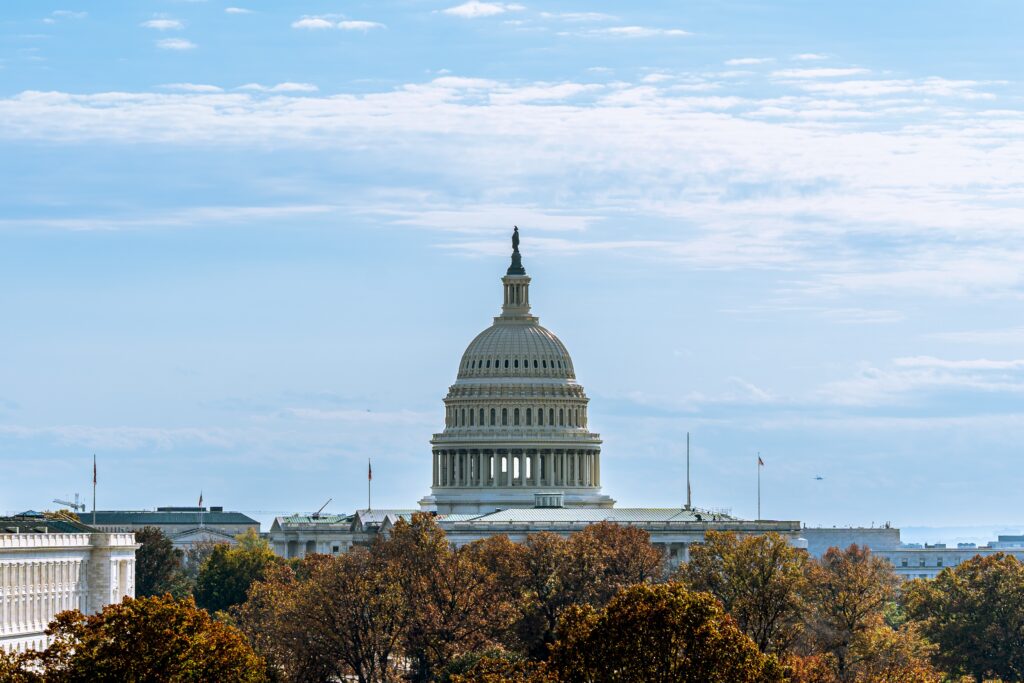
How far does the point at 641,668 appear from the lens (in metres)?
135

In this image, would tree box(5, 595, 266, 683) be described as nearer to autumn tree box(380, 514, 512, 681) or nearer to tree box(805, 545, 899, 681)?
autumn tree box(380, 514, 512, 681)

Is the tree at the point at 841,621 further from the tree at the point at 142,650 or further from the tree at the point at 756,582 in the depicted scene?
the tree at the point at 142,650

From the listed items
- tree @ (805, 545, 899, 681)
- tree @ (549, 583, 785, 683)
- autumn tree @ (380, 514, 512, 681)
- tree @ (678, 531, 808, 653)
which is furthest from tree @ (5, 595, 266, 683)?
tree @ (805, 545, 899, 681)

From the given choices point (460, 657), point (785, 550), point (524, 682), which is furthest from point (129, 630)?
point (785, 550)

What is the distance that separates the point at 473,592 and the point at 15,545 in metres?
28.5

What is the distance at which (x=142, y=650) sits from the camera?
149625 millimetres

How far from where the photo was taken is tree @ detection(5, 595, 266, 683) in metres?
→ 147

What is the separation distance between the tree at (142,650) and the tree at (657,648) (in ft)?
69.0

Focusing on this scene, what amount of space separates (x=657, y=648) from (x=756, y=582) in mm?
50270

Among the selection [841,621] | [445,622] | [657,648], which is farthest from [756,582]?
[657,648]

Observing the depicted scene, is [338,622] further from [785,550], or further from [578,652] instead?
[578,652]

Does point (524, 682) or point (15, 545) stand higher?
point (15, 545)

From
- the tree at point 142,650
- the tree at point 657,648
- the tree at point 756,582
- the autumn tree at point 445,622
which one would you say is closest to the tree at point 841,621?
the tree at point 756,582

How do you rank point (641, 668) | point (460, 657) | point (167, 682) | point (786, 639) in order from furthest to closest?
point (460, 657), point (786, 639), point (167, 682), point (641, 668)
